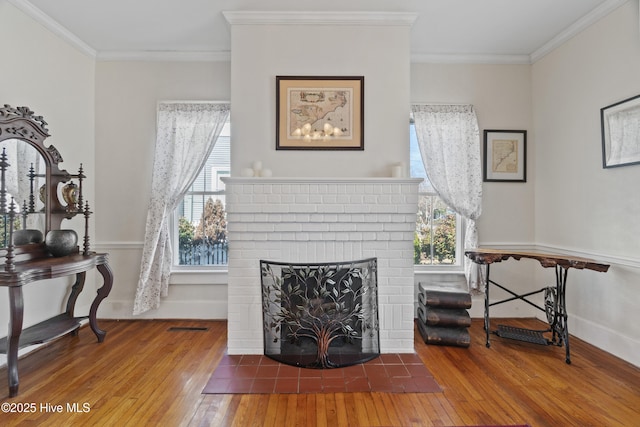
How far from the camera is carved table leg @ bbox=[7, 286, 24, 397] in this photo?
209 centimetres

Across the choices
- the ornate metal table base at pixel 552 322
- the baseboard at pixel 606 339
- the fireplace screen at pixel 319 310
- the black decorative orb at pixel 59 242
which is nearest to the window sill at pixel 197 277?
the black decorative orb at pixel 59 242

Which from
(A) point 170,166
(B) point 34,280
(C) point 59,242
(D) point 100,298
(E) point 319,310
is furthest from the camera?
(A) point 170,166

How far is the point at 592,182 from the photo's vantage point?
2.88m

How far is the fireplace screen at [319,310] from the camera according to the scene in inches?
99.4

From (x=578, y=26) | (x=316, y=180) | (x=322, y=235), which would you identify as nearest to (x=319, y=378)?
(x=322, y=235)

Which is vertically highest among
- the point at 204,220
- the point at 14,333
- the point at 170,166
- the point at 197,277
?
the point at 170,166

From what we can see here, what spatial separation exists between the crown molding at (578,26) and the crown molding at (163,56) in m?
3.33

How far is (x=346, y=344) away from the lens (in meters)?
2.60

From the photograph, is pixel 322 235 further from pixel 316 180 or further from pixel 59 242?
pixel 59 242

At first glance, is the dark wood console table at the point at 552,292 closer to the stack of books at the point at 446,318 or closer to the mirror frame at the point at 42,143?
the stack of books at the point at 446,318

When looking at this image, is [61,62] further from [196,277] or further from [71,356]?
[71,356]

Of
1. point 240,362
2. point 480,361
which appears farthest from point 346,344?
point 480,361

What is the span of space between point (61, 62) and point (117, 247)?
6.22 feet

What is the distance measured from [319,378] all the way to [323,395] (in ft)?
0.65
